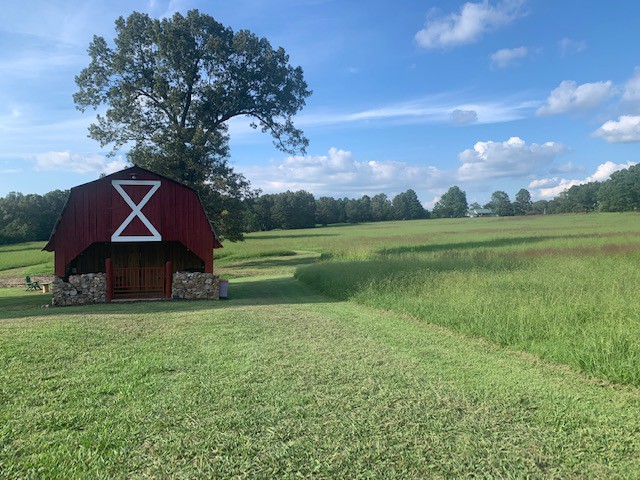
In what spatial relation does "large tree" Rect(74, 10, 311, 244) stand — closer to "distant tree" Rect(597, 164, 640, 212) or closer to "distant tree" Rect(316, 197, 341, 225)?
"distant tree" Rect(316, 197, 341, 225)

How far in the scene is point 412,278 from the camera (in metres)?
14.0

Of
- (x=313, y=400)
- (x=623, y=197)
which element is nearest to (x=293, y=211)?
(x=623, y=197)

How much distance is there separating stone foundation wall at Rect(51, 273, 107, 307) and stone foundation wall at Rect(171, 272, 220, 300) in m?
2.46

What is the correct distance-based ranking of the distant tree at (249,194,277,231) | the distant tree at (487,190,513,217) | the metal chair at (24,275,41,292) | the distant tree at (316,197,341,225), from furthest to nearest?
the distant tree at (487,190,513,217) < the distant tree at (316,197,341,225) < the distant tree at (249,194,277,231) < the metal chair at (24,275,41,292)

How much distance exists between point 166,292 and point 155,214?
9.68ft

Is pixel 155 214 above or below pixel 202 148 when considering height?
below

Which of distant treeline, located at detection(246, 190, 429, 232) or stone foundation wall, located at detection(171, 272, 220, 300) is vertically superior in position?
A: distant treeline, located at detection(246, 190, 429, 232)

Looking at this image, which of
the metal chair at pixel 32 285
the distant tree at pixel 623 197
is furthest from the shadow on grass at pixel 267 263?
the distant tree at pixel 623 197

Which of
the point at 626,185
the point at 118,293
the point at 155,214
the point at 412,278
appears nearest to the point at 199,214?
the point at 155,214

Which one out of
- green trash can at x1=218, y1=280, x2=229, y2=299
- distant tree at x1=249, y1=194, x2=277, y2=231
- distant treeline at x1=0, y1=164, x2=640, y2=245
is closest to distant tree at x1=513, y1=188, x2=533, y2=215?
distant treeline at x1=0, y1=164, x2=640, y2=245

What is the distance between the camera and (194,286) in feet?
52.0

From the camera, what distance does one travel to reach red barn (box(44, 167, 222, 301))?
14914 millimetres

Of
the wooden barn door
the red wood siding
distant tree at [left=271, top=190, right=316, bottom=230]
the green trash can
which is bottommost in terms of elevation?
the green trash can

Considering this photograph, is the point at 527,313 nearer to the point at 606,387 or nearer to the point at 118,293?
the point at 606,387
